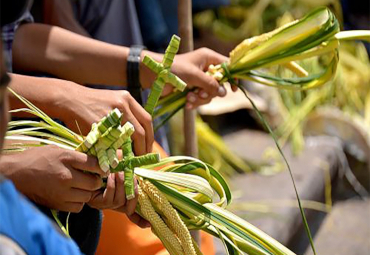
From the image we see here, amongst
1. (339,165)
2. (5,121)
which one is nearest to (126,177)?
(5,121)

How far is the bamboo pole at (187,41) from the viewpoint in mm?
1619

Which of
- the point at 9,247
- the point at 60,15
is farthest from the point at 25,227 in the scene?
the point at 60,15

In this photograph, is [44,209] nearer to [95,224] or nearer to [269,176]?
[95,224]

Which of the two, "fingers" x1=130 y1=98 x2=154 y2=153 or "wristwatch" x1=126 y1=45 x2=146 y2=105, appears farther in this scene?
"wristwatch" x1=126 y1=45 x2=146 y2=105

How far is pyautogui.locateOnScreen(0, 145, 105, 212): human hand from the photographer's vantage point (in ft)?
3.64

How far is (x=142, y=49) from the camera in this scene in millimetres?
1599

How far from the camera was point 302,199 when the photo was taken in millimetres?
2543

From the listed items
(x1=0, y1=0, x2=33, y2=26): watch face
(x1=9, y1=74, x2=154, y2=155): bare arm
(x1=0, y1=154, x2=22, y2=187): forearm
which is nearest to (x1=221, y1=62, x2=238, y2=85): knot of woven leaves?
(x1=9, y1=74, x2=154, y2=155): bare arm

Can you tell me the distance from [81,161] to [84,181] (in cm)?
3

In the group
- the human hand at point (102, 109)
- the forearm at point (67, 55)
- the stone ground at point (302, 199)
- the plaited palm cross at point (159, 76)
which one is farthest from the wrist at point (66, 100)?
the stone ground at point (302, 199)

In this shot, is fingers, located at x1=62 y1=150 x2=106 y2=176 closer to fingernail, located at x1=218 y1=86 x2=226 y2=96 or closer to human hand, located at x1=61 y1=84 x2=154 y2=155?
human hand, located at x1=61 y1=84 x2=154 y2=155

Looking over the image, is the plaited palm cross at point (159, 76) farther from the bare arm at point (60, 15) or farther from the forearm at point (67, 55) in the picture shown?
the bare arm at point (60, 15)

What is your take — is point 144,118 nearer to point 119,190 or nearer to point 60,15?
point 119,190

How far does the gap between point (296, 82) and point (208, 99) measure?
0.20 meters
